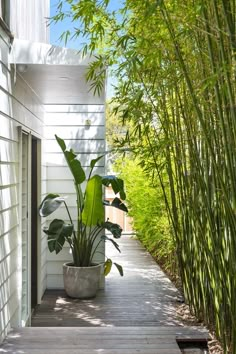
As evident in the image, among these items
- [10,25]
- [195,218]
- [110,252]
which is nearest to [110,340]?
[195,218]

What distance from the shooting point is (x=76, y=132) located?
5.99 metres

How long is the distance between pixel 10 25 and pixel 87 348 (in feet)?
8.51

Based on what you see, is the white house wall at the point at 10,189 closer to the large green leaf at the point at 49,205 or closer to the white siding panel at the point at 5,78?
the white siding panel at the point at 5,78

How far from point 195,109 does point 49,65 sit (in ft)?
4.86

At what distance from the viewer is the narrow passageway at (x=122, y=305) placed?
4.47 m

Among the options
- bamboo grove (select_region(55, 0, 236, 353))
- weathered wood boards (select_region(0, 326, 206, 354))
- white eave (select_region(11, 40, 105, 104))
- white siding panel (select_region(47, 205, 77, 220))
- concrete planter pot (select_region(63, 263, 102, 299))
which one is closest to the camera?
bamboo grove (select_region(55, 0, 236, 353))

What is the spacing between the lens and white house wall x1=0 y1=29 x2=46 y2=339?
3219 millimetres

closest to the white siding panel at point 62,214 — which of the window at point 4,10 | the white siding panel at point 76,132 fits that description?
the white siding panel at point 76,132

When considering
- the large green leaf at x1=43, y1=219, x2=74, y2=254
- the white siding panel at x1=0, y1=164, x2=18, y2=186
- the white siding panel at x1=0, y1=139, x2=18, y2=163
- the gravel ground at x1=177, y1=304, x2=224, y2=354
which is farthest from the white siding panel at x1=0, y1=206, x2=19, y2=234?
the gravel ground at x1=177, y1=304, x2=224, y2=354

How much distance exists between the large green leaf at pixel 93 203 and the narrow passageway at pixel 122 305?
991 millimetres

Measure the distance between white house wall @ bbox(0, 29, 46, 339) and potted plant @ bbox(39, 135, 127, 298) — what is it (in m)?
1.25

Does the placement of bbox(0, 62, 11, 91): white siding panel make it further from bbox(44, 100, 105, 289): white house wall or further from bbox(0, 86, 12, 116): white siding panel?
bbox(44, 100, 105, 289): white house wall

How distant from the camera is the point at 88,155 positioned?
597 cm

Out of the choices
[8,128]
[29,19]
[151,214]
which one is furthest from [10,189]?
[151,214]
